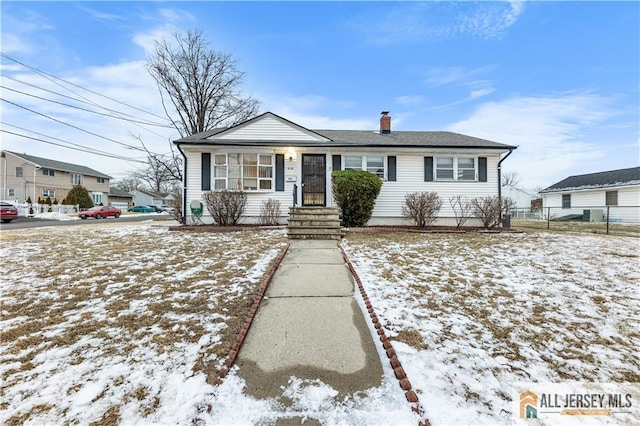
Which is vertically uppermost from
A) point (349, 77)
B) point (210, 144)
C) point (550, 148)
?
point (349, 77)

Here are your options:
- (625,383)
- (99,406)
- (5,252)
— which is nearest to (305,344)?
(99,406)

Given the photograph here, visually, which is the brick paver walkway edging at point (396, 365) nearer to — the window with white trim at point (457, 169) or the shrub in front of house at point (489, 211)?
the shrub in front of house at point (489, 211)

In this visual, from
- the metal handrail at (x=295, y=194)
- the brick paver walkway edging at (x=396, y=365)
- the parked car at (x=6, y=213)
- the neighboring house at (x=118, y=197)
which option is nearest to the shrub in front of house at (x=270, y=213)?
the metal handrail at (x=295, y=194)

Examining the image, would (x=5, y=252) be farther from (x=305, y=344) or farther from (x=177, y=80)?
(x=177, y=80)

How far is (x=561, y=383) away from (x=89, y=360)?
3.89 meters

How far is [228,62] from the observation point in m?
23.2

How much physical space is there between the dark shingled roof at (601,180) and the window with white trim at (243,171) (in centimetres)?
2647

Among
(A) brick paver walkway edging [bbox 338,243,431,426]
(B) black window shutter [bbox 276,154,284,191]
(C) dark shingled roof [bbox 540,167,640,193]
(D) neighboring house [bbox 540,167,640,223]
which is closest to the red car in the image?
(B) black window shutter [bbox 276,154,284,191]

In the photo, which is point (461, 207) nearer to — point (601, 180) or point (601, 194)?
point (601, 194)

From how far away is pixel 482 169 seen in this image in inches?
460

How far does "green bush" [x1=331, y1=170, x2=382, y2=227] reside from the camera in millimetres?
9562

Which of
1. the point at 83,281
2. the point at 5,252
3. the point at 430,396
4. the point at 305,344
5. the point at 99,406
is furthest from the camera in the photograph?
the point at 5,252

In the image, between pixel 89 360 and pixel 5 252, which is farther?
pixel 5 252

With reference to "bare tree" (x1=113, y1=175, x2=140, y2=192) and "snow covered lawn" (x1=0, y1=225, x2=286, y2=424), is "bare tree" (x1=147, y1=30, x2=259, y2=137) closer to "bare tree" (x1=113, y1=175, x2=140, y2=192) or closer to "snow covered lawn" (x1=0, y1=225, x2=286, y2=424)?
"snow covered lawn" (x1=0, y1=225, x2=286, y2=424)
